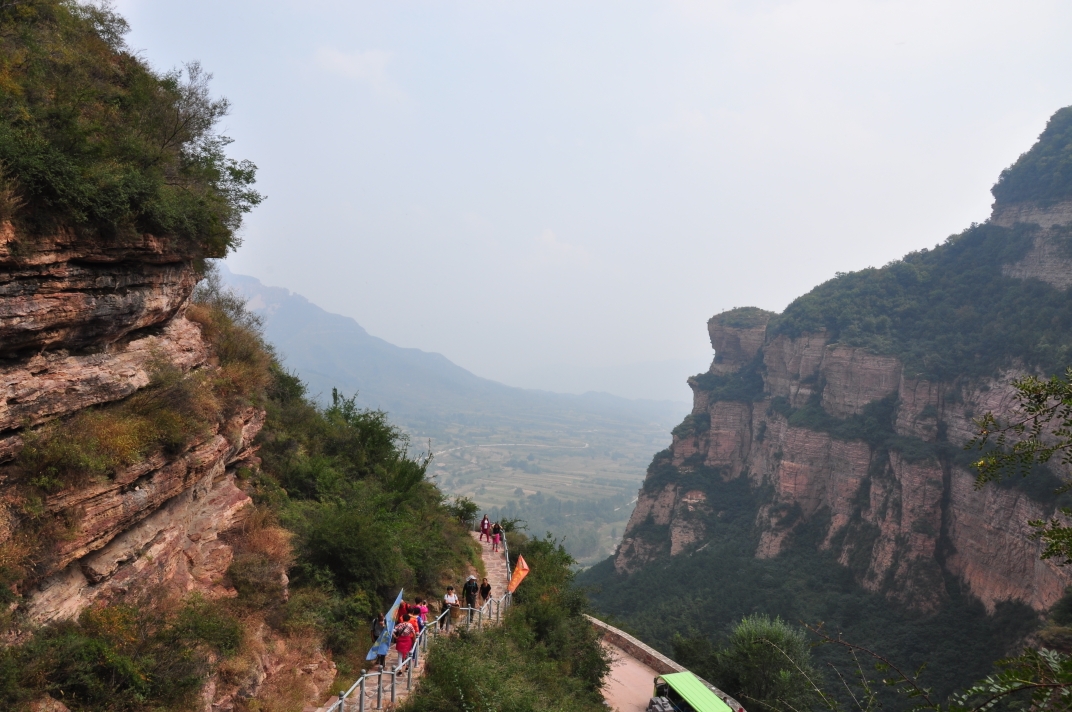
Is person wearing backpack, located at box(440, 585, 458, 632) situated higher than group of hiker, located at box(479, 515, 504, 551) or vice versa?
person wearing backpack, located at box(440, 585, 458, 632)

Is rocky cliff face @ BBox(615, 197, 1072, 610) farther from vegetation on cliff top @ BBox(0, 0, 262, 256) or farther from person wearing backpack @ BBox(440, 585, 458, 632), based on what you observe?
vegetation on cliff top @ BBox(0, 0, 262, 256)

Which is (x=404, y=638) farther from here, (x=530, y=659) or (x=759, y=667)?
(x=759, y=667)

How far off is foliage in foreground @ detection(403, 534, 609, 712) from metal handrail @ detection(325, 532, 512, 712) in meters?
0.37

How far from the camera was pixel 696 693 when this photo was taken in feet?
54.7

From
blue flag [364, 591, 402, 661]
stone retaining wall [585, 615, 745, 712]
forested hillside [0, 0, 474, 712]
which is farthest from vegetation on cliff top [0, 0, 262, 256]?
stone retaining wall [585, 615, 745, 712]

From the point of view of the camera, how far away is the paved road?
18.6 metres

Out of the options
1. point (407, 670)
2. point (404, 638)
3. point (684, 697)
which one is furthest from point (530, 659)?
point (684, 697)

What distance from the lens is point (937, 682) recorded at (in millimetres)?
33312

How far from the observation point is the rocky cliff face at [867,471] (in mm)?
38750

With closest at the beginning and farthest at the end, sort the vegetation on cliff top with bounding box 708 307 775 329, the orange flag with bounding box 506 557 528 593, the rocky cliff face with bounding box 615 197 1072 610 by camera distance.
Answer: the orange flag with bounding box 506 557 528 593 → the rocky cliff face with bounding box 615 197 1072 610 → the vegetation on cliff top with bounding box 708 307 775 329

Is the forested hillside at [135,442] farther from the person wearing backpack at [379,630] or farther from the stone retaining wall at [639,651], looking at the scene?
the stone retaining wall at [639,651]

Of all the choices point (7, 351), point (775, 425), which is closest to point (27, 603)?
point (7, 351)

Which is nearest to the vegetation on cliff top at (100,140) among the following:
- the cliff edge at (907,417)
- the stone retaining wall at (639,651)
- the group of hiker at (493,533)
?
the group of hiker at (493,533)

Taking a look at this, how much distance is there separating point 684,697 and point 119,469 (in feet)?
50.0
